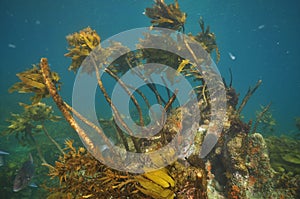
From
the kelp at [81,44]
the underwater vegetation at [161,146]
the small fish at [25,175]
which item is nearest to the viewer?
the underwater vegetation at [161,146]

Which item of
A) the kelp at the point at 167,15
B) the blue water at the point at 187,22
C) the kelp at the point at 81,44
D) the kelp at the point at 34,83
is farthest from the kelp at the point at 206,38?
the blue water at the point at 187,22

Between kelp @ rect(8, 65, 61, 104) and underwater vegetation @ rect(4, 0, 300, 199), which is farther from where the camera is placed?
kelp @ rect(8, 65, 61, 104)

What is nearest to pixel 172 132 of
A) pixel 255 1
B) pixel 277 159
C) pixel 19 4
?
pixel 277 159

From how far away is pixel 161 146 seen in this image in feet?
13.2

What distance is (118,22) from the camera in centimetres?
9625

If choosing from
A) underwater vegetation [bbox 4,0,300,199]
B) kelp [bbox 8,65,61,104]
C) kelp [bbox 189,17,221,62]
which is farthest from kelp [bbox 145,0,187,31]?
kelp [bbox 8,65,61,104]

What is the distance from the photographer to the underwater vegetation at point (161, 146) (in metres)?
2.62

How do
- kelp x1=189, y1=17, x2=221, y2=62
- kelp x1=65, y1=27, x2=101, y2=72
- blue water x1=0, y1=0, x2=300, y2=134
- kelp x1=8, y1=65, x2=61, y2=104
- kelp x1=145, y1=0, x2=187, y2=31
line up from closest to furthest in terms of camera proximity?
kelp x1=8, y1=65, x2=61, y2=104, kelp x1=65, y1=27, x2=101, y2=72, kelp x1=145, y1=0, x2=187, y2=31, kelp x1=189, y1=17, x2=221, y2=62, blue water x1=0, y1=0, x2=300, y2=134

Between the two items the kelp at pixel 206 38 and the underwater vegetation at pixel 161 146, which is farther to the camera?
the kelp at pixel 206 38

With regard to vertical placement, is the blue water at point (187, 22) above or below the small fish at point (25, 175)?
above

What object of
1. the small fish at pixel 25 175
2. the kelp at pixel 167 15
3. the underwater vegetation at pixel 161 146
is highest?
the kelp at pixel 167 15

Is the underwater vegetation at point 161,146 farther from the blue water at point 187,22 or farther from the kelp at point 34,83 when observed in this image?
the blue water at point 187,22

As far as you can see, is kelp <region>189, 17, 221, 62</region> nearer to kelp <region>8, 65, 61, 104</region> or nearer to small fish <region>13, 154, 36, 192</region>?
kelp <region>8, 65, 61, 104</region>

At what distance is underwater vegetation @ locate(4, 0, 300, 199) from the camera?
2.62 metres
